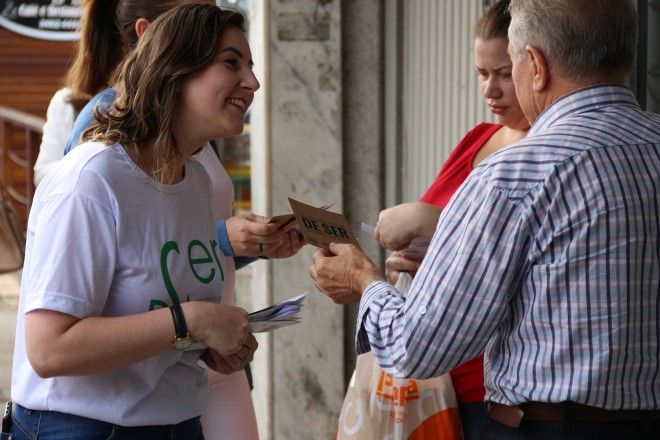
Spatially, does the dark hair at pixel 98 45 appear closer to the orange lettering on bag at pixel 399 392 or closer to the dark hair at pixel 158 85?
the dark hair at pixel 158 85

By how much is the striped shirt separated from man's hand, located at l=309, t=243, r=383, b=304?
13.8 inches

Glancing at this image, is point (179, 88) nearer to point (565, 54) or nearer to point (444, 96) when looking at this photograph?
point (565, 54)

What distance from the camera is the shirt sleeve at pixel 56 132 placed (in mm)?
5195

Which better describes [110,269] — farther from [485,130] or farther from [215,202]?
[485,130]

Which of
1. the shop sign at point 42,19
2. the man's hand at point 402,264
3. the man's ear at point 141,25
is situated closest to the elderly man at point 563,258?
the man's hand at point 402,264

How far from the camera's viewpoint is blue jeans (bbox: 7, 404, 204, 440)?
2.27 m

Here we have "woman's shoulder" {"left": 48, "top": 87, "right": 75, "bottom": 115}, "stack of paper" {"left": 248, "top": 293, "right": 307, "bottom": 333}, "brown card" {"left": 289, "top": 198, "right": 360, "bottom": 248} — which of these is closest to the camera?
"stack of paper" {"left": 248, "top": 293, "right": 307, "bottom": 333}

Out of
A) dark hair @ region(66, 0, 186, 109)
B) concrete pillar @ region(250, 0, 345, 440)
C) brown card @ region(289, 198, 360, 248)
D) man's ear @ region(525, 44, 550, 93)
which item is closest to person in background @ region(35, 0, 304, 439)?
dark hair @ region(66, 0, 186, 109)

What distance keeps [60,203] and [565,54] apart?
108cm

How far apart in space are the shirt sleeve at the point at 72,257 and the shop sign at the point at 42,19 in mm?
10042

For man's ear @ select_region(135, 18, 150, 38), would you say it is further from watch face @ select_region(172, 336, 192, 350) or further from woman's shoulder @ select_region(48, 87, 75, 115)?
woman's shoulder @ select_region(48, 87, 75, 115)

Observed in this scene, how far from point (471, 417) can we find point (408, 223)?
1.84 ft

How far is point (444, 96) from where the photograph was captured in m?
4.61

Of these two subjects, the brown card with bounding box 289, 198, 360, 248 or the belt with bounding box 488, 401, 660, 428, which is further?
the brown card with bounding box 289, 198, 360, 248
